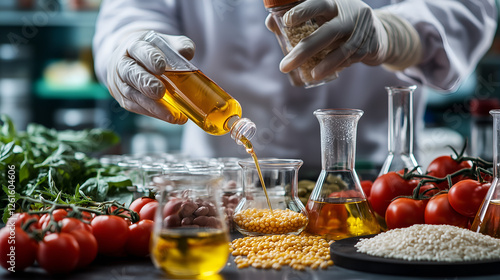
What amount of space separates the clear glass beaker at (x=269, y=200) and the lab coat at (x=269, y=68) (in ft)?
2.48

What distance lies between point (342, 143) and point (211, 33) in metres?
1.02

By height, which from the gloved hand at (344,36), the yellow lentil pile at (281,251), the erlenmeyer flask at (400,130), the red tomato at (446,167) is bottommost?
the yellow lentil pile at (281,251)

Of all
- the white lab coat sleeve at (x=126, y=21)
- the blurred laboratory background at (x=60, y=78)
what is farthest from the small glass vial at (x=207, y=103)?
the blurred laboratory background at (x=60, y=78)

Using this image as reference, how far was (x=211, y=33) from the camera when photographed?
1904 mm

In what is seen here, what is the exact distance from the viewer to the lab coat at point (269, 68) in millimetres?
1791

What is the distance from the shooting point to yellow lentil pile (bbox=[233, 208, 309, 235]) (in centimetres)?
→ 98

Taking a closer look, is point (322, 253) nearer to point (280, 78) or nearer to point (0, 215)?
point (0, 215)

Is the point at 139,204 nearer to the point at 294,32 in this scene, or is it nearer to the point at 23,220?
the point at 23,220

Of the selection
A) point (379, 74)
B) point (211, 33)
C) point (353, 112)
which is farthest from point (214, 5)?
point (353, 112)

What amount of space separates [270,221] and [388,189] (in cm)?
26

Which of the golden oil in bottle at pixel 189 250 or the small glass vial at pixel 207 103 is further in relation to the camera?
the small glass vial at pixel 207 103

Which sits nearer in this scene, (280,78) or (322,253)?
(322,253)

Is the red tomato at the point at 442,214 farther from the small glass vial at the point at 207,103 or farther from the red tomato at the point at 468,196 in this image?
the small glass vial at the point at 207,103

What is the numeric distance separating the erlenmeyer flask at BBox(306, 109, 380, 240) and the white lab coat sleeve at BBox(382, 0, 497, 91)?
693mm
